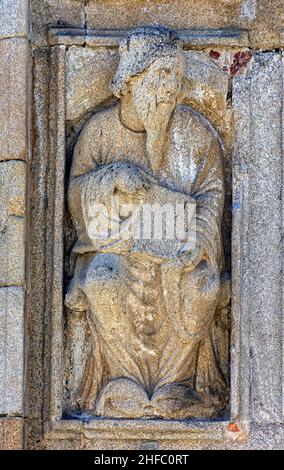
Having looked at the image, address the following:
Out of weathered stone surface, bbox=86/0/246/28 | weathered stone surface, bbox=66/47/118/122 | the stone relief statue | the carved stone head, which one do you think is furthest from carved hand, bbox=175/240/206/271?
weathered stone surface, bbox=86/0/246/28

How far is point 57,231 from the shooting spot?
1016 centimetres

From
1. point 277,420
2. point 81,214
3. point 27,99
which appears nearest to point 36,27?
point 27,99

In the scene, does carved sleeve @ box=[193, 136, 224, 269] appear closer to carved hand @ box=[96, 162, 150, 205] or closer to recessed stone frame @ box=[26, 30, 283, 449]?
recessed stone frame @ box=[26, 30, 283, 449]

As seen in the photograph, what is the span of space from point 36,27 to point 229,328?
6.67 ft

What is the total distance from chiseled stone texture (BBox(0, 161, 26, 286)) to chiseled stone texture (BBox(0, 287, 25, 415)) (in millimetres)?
93

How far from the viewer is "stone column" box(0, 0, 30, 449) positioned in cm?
991

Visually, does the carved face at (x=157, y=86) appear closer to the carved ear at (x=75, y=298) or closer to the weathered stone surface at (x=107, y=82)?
the weathered stone surface at (x=107, y=82)

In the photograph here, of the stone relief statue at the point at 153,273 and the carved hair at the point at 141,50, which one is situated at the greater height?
the carved hair at the point at 141,50

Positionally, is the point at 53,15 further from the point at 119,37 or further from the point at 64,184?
the point at 64,184

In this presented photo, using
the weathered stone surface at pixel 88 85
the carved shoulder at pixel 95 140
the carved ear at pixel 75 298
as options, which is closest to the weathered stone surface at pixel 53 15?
the weathered stone surface at pixel 88 85

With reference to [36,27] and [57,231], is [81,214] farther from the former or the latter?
[36,27]

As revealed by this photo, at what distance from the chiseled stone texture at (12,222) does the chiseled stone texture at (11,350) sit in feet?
0.31

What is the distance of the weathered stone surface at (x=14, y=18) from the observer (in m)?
10.2

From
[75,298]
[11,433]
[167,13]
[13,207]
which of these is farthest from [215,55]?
[11,433]
